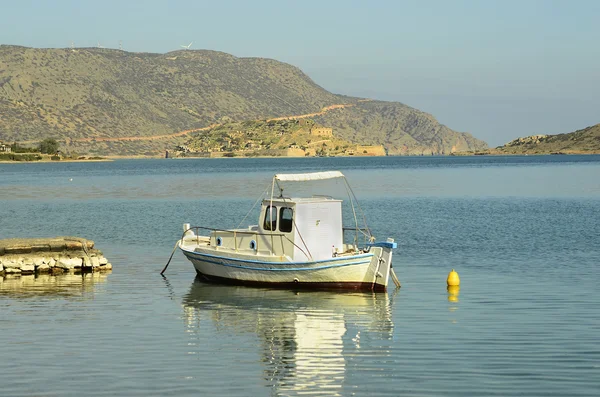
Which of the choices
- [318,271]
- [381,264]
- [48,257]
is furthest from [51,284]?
[381,264]

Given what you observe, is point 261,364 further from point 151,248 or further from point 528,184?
point 528,184

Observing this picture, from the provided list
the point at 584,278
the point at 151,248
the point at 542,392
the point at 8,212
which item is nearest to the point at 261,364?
the point at 542,392

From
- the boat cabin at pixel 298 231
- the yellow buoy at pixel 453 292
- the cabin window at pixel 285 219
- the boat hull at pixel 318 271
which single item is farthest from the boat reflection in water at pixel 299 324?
the cabin window at pixel 285 219

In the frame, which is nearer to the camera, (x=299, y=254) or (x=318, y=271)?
(x=318, y=271)

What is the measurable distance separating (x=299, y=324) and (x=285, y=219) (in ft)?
23.1

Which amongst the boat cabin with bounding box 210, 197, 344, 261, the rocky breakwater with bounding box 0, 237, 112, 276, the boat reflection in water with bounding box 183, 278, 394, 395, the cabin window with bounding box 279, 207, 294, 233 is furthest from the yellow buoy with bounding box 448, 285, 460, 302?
the rocky breakwater with bounding box 0, 237, 112, 276

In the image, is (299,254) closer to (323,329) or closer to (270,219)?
(270,219)

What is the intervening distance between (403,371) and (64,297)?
13461mm

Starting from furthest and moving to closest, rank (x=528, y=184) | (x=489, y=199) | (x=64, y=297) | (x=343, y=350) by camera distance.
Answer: (x=528, y=184) < (x=489, y=199) < (x=64, y=297) < (x=343, y=350)

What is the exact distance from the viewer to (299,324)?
23.6 m

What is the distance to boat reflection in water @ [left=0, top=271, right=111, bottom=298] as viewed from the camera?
94.2 feet

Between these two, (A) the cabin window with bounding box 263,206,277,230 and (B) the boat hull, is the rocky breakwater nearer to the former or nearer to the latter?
(B) the boat hull

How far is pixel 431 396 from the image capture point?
16.0 m

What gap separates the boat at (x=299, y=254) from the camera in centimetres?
2875
